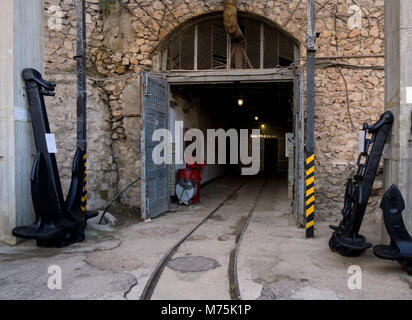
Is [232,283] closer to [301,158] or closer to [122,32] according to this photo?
[301,158]

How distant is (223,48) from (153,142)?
3303mm

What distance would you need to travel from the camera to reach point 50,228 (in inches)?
246

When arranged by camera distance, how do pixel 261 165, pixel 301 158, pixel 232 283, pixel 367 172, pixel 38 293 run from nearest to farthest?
pixel 38 293
pixel 232 283
pixel 367 172
pixel 301 158
pixel 261 165

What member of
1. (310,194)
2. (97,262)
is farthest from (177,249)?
(310,194)

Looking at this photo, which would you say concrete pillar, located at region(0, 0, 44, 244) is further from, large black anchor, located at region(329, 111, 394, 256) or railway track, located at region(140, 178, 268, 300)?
large black anchor, located at region(329, 111, 394, 256)

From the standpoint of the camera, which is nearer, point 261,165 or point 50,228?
point 50,228

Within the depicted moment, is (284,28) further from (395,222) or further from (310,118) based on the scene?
Answer: (395,222)

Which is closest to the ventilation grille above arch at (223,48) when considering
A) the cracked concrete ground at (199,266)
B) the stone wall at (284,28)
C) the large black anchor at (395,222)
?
the stone wall at (284,28)

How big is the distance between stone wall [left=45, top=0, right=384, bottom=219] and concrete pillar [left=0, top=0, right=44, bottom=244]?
10.5ft

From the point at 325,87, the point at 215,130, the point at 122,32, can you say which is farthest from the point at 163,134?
the point at 215,130

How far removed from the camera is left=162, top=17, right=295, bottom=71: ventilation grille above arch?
10.1m

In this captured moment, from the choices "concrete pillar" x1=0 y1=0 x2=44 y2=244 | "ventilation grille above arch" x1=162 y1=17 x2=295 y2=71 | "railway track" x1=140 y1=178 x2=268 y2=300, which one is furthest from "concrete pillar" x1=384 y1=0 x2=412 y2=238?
"concrete pillar" x1=0 y1=0 x2=44 y2=244

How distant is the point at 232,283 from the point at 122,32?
7833mm

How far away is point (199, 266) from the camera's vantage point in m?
5.68
